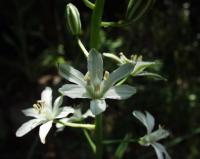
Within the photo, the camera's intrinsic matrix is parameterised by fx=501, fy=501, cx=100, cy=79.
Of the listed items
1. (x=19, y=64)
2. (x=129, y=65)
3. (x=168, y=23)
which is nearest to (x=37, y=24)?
(x=19, y=64)

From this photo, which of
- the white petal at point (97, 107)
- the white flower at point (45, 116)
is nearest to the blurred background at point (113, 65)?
the white flower at point (45, 116)

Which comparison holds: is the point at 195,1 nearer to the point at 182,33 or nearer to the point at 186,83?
the point at 182,33

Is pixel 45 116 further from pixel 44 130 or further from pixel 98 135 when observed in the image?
pixel 98 135

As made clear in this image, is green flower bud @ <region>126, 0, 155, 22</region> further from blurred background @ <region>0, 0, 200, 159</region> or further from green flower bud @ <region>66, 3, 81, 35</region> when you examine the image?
blurred background @ <region>0, 0, 200, 159</region>

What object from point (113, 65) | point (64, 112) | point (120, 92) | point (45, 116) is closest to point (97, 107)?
point (120, 92)

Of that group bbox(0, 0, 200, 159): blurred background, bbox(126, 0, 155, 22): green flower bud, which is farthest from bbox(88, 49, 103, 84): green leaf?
bbox(0, 0, 200, 159): blurred background

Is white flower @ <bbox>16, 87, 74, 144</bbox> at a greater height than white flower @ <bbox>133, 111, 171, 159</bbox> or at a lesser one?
greater
